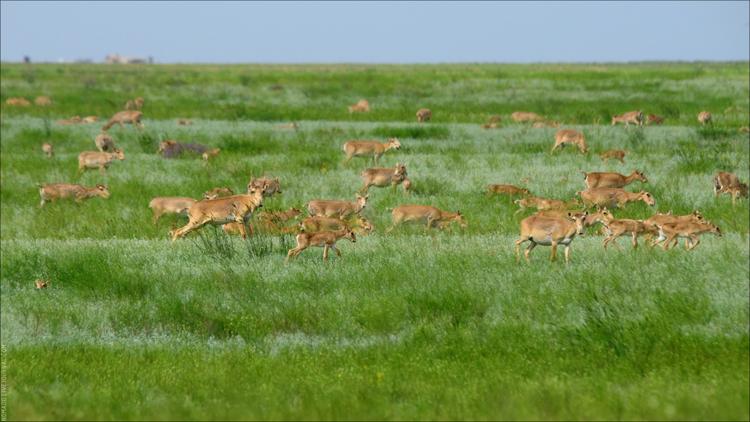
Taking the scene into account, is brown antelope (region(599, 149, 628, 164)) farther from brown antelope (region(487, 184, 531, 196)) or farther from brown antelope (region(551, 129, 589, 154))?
brown antelope (region(487, 184, 531, 196))

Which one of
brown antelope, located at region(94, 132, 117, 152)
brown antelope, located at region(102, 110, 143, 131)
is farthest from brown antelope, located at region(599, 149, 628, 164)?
brown antelope, located at region(102, 110, 143, 131)

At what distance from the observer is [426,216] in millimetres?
18938

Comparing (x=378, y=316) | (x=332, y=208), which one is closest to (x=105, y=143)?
(x=332, y=208)

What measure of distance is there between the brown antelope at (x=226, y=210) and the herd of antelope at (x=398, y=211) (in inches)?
0.7

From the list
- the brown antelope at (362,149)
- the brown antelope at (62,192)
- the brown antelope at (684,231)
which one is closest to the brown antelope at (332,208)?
the brown antelope at (62,192)

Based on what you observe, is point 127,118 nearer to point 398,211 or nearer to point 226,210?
point 398,211

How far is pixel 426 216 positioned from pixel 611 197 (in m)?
4.02

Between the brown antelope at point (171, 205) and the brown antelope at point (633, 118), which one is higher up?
the brown antelope at point (633, 118)

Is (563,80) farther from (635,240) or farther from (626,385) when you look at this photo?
(626,385)

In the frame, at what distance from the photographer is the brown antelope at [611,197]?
2000 cm

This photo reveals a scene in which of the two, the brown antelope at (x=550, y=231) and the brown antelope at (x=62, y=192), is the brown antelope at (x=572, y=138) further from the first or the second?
the brown antelope at (x=550, y=231)

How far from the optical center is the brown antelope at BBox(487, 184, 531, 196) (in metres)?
21.4

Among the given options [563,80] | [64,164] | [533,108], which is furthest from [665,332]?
[563,80]

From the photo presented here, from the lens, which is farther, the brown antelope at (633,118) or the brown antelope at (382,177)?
the brown antelope at (633,118)
